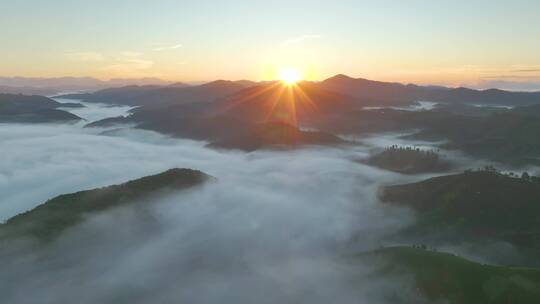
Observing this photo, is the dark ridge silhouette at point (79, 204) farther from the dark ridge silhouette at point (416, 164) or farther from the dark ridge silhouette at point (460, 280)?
the dark ridge silhouette at point (416, 164)

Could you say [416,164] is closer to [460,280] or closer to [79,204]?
[79,204]

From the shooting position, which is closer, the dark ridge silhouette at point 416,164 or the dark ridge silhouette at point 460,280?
the dark ridge silhouette at point 460,280

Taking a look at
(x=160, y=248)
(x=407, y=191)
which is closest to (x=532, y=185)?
(x=407, y=191)

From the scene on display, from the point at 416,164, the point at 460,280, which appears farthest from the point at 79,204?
the point at 416,164

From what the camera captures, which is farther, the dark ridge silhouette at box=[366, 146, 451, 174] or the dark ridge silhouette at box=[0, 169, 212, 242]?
the dark ridge silhouette at box=[366, 146, 451, 174]

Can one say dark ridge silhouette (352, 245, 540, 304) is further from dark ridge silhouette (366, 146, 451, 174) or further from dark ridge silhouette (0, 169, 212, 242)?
dark ridge silhouette (366, 146, 451, 174)

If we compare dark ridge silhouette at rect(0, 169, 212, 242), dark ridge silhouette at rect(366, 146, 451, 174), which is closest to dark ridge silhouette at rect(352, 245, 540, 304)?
dark ridge silhouette at rect(0, 169, 212, 242)

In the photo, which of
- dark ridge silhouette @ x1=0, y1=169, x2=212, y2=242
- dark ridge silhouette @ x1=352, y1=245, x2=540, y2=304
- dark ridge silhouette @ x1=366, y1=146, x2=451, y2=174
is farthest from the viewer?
dark ridge silhouette @ x1=366, y1=146, x2=451, y2=174

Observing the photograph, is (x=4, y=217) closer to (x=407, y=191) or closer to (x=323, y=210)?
(x=323, y=210)

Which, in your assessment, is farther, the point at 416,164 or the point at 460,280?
the point at 416,164

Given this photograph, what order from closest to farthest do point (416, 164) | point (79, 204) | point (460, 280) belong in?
point (460, 280), point (79, 204), point (416, 164)

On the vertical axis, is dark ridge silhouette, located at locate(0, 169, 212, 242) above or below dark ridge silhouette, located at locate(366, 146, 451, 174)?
above

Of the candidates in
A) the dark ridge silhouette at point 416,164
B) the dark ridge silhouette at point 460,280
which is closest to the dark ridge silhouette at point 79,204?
the dark ridge silhouette at point 460,280
